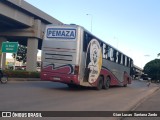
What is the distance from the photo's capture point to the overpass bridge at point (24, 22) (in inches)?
1727

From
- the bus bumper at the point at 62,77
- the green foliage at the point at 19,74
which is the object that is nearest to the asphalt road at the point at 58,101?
the bus bumper at the point at 62,77

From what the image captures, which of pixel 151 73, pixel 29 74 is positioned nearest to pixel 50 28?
pixel 29 74

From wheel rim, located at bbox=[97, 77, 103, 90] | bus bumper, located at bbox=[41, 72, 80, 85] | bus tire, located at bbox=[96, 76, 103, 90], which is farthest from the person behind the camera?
wheel rim, located at bbox=[97, 77, 103, 90]

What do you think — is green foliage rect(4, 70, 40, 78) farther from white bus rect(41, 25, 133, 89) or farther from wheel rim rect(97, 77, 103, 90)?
white bus rect(41, 25, 133, 89)

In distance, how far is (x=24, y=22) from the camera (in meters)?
47.9

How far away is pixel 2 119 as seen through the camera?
29.8ft

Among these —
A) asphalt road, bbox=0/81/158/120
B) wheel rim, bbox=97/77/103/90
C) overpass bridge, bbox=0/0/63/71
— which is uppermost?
overpass bridge, bbox=0/0/63/71

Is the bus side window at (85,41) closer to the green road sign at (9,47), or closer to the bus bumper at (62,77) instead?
the bus bumper at (62,77)

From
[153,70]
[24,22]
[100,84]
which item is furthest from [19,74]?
[153,70]

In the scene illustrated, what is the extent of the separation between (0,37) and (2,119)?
46879 mm

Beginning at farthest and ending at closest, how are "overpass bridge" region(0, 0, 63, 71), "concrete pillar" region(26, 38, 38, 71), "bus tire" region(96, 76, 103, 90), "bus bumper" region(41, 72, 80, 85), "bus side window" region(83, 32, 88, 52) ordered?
"concrete pillar" region(26, 38, 38, 71) < "overpass bridge" region(0, 0, 63, 71) < "bus tire" region(96, 76, 103, 90) < "bus side window" region(83, 32, 88, 52) < "bus bumper" region(41, 72, 80, 85)

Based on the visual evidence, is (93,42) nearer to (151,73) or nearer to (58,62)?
(58,62)

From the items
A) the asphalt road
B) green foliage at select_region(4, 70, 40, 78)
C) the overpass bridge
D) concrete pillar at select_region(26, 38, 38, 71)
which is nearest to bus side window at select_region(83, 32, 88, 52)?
the asphalt road

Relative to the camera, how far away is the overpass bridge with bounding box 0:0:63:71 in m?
43.9
